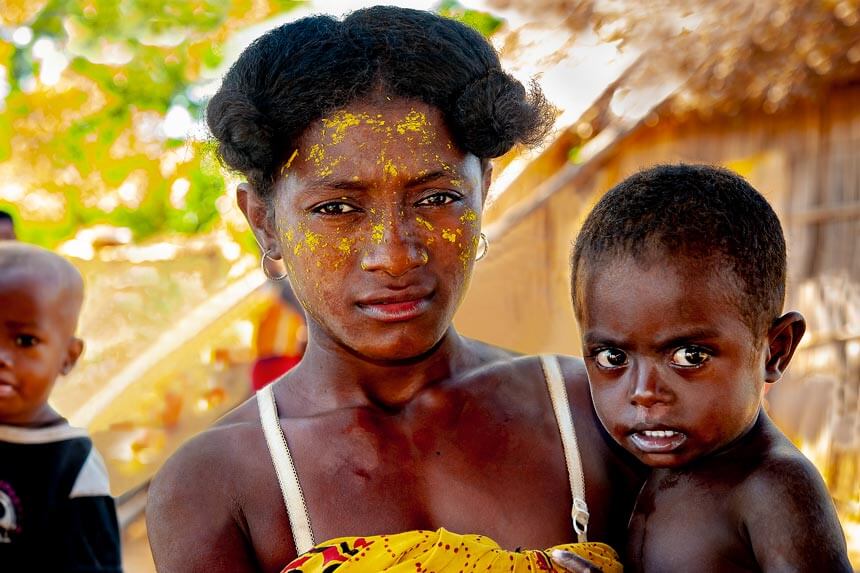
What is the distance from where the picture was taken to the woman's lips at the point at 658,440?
1795 millimetres

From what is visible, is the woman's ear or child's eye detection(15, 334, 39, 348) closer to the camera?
the woman's ear

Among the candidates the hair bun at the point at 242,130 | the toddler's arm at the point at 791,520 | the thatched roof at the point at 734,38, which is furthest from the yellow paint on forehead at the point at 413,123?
the thatched roof at the point at 734,38

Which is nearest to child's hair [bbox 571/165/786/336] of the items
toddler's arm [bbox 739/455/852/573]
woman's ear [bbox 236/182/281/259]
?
toddler's arm [bbox 739/455/852/573]

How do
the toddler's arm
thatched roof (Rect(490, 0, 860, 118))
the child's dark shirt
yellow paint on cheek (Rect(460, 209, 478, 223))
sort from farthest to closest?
thatched roof (Rect(490, 0, 860, 118)), the child's dark shirt, yellow paint on cheek (Rect(460, 209, 478, 223)), the toddler's arm

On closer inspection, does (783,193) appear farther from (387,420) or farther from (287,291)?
(387,420)

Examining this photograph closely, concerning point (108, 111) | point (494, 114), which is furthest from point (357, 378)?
point (108, 111)

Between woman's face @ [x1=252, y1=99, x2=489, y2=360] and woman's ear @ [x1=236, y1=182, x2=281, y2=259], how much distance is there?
0.12 m

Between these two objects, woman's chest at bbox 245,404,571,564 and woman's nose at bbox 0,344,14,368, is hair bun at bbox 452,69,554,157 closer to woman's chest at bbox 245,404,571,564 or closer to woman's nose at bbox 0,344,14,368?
woman's chest at bbox 245,404,571,564

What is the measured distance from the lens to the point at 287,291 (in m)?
5.92

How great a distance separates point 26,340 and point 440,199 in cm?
151

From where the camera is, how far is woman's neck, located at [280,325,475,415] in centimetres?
206

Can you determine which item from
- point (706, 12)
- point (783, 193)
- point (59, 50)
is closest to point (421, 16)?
point (706, 12)

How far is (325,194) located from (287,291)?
407 cm

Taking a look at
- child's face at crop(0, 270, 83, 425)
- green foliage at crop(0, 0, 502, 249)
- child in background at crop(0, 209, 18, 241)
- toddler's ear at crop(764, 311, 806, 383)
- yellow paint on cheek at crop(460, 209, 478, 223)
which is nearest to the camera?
toddler's ear at crop(764, 311, 806, 383)
